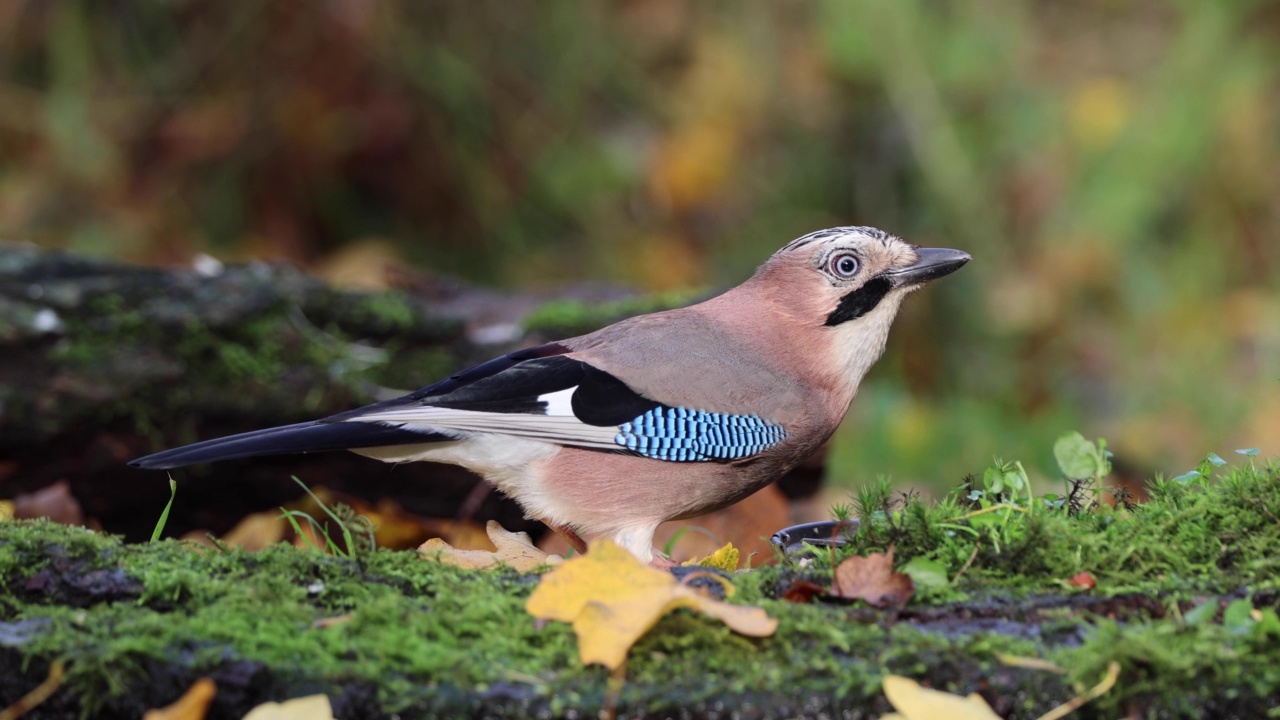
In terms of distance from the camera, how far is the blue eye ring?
13.4ft

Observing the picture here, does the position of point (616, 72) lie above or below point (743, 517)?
above

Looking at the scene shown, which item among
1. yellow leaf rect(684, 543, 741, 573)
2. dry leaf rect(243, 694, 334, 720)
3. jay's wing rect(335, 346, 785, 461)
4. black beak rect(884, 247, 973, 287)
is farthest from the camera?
black beak rect(884, 247, 973, 287)

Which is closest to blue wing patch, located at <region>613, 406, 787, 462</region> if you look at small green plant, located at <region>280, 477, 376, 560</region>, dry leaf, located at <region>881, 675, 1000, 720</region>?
small green plant, located at <region>280, 477, 376, 560</region>

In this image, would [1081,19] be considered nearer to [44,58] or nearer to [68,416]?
[44,58]

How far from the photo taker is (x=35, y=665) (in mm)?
2166

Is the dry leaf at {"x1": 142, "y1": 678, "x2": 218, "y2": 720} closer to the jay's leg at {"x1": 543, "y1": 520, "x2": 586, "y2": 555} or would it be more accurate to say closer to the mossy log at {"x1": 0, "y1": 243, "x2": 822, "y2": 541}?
the jay's leg at {"x1": 543, "y1": 520, "x2": 586, "y2": 555}

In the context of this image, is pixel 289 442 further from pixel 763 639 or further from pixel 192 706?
pixel 763 639

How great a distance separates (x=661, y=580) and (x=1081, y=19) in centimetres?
874

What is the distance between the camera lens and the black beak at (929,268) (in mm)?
4055

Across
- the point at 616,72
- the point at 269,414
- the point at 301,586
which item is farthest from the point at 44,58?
the point at 301,586

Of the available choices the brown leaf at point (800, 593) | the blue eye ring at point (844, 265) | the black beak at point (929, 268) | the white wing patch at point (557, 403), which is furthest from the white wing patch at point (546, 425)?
the brown leaf at point (800, 593)

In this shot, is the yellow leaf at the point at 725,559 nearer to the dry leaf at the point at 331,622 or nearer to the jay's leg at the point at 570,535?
the jay's leg at the point at 570,535

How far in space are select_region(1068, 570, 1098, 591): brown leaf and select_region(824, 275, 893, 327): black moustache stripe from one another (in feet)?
5.54

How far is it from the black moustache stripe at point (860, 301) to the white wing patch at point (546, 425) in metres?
0.85
